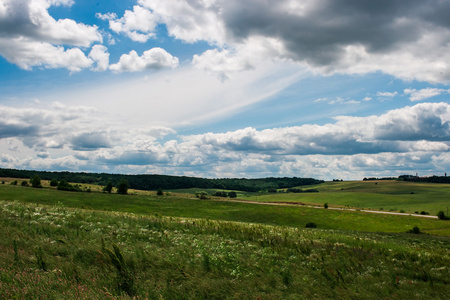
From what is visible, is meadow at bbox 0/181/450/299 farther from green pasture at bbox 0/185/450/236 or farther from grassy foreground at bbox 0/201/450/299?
green pasture at bbox 0/185/450/236

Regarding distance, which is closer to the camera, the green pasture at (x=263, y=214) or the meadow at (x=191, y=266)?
the meadow at (x=191, y=266)

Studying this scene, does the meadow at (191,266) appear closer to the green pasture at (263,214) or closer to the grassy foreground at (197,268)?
the grassy foreground at (197,268)

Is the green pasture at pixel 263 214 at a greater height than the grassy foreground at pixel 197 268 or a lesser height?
lesser

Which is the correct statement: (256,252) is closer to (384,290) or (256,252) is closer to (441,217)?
(384,290)

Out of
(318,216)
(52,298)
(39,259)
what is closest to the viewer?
(52,298)

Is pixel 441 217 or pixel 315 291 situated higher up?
pixel 315 291

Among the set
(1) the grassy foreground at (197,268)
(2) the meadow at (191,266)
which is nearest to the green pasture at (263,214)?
(2) the meadow at (191,266)

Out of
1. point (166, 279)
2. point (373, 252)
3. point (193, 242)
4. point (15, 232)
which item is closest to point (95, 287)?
point (166, 279)

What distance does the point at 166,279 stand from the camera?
9.93 m

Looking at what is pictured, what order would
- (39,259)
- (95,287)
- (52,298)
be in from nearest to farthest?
(52,298), (95,287), (39,259)

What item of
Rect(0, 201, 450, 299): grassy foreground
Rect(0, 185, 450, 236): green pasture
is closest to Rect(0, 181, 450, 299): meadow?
Rect(0, 201, 450, 299): grassy foreground

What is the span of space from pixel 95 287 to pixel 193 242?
232 inches

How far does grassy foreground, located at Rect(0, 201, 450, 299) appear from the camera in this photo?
8.84 meters

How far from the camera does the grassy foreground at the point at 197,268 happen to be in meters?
8.84
